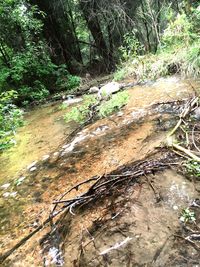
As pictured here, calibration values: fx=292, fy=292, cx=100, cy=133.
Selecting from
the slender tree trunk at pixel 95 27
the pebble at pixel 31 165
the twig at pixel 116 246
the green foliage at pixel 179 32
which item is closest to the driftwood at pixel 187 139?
the twig at pixel 116 246

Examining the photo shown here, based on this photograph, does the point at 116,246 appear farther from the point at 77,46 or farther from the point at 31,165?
the point at 77,46

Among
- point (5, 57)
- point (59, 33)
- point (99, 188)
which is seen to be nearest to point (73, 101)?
point (5, 57)

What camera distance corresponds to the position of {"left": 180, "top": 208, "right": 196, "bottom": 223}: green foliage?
1970 mm

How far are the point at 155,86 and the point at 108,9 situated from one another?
481 cm

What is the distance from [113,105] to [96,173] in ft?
8.08

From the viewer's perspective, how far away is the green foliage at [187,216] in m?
1.97

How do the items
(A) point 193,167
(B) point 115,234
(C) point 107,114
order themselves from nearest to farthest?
(B) point 115,234, (A) point 193,167, (C) point 107,114

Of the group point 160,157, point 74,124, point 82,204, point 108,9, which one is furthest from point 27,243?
point 108,9

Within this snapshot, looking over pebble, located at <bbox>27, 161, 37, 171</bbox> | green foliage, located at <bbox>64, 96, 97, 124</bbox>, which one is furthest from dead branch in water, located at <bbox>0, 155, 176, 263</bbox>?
green foliage, located at <bbox>64, 96, 97, 124</bbox>

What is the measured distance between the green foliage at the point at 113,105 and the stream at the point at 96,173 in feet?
0.44

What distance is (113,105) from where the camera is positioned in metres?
5.36

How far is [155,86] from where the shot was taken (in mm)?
6039

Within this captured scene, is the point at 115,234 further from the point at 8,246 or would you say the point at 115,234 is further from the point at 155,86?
the point at 155,86

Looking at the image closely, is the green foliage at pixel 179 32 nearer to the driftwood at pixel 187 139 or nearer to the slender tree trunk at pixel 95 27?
the driftwood at pixel 187 139
